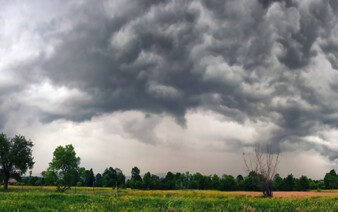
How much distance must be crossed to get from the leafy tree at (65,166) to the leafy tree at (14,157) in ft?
25.5

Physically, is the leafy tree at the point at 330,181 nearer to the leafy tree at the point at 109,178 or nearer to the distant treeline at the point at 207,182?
the distant treeline at the point at 207,182

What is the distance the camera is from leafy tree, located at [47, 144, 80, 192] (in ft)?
295

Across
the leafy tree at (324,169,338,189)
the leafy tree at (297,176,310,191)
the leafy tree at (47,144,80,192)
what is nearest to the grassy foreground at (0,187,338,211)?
the leafy tree at (47,144,80,192)

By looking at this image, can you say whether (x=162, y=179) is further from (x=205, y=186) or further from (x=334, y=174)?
(x=334, y=174)

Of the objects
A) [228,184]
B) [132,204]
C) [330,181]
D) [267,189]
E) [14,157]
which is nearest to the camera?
[132,204]

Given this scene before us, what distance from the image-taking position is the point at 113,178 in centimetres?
14725

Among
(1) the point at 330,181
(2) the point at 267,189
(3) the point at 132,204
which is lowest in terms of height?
(3) the point at 132,204

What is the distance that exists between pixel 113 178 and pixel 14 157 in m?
60.3

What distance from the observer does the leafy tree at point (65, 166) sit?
89.9 metres

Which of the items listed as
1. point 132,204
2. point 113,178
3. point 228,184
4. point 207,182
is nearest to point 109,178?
point 113,178

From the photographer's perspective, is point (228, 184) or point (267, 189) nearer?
point (267, 189)

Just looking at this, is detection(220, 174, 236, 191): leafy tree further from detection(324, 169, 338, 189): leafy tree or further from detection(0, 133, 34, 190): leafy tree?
detection(0, 133, 34, 190): leafy tree

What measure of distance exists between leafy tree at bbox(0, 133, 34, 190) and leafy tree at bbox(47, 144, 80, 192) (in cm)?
778

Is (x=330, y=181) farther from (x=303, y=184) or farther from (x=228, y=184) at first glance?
(x=228, y=184)
